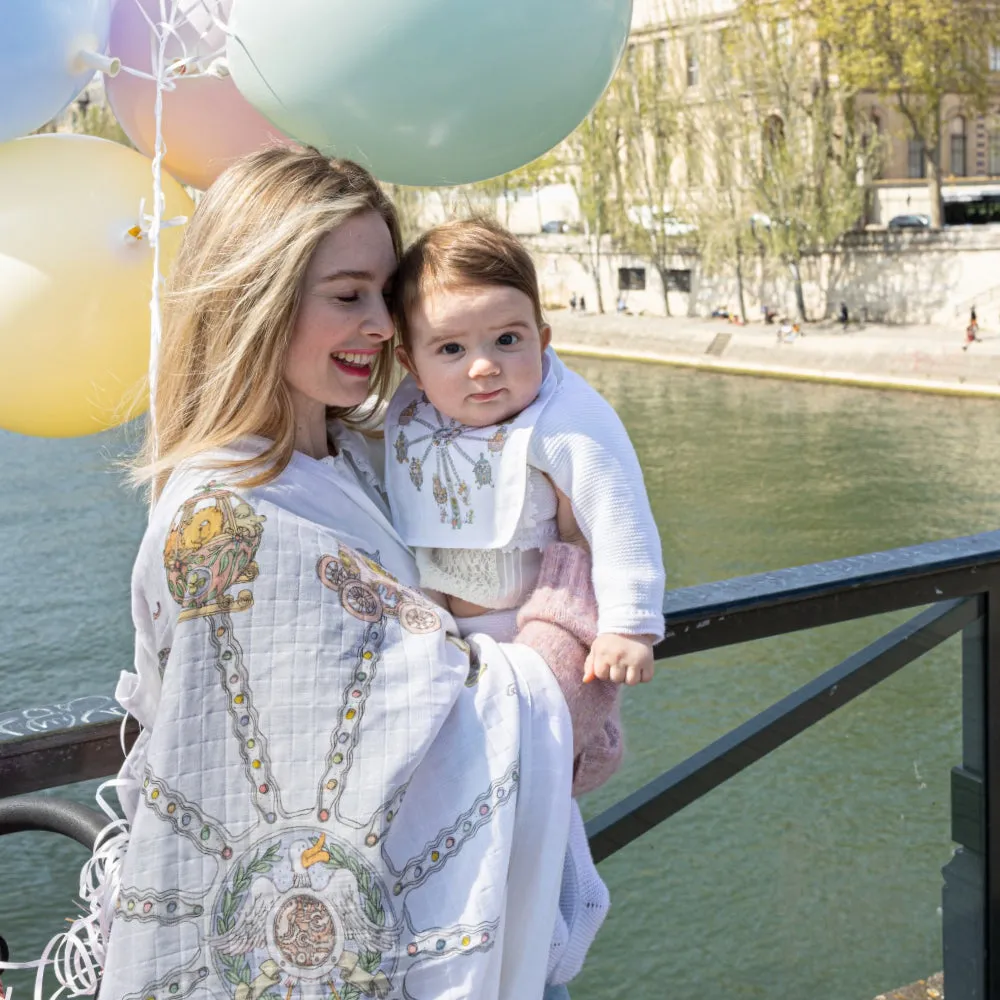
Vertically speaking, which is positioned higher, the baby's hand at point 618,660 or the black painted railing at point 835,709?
the baby's hand at point 618,660

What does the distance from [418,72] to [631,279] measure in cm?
2246

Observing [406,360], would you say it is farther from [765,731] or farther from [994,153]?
[994,153]

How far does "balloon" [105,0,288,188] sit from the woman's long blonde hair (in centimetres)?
40

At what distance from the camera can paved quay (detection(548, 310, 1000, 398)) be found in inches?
670

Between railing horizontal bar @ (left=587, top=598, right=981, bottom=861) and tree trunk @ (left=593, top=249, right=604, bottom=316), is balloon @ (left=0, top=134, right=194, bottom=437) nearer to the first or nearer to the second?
railing horizontal bar @ (left=587, top=598, right=981, bottom=861)

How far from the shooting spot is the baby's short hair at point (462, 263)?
129 cm

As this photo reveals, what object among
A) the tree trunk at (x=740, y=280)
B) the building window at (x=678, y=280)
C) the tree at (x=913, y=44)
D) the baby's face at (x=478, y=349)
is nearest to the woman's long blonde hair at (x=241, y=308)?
the baby's face at (x=478, y=349)

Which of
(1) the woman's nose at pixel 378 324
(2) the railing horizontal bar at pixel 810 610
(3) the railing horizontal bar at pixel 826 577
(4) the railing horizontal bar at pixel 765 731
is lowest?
(4) the railing horizontal bar at pixel 765 731

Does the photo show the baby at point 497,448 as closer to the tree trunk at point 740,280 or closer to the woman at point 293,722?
the woman at point 293,722

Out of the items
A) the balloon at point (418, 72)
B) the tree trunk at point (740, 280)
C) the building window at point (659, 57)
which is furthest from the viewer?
the building window at point (659, 57)

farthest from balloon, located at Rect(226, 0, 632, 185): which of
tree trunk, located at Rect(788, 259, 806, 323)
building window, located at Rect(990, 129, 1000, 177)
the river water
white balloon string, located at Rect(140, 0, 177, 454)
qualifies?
building window, located at Rect(990, 129, 1000, 177)

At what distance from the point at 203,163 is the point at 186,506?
708 mm

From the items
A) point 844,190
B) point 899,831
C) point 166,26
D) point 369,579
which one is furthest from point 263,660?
point 844,190

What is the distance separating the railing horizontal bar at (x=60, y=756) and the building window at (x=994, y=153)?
2818 centimetres
